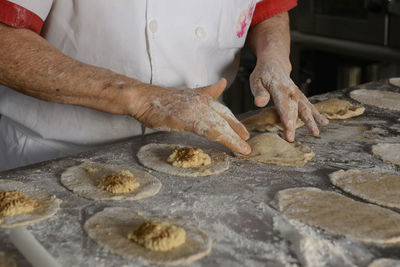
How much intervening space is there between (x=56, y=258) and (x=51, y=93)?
72 centimetres

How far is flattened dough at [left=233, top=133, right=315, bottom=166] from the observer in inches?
69.3

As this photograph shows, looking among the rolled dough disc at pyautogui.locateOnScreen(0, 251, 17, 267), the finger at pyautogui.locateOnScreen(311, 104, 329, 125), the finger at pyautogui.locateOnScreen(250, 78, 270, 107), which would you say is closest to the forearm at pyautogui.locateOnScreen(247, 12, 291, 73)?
the finger at pyautogui.locateOnScreen(250, 78, 270, 107)

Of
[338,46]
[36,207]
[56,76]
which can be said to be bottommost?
[338,46]

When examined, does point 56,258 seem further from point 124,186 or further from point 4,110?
point 4,110

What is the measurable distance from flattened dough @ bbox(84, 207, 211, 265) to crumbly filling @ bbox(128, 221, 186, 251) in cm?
1

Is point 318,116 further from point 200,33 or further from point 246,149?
point 200,33

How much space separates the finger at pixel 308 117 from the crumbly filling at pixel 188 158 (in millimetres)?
472

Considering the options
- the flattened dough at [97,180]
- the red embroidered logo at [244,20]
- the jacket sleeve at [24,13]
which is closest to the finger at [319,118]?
the red embroidered logo at [244,20]

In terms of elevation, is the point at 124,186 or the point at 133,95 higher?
the point at 133,95

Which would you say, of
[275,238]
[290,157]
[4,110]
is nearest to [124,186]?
[275,238]

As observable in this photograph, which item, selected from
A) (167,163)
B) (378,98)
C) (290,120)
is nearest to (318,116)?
(290,120)

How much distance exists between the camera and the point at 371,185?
160 cm

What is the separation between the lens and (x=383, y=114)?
2260 mm

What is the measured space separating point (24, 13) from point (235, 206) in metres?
0.92
